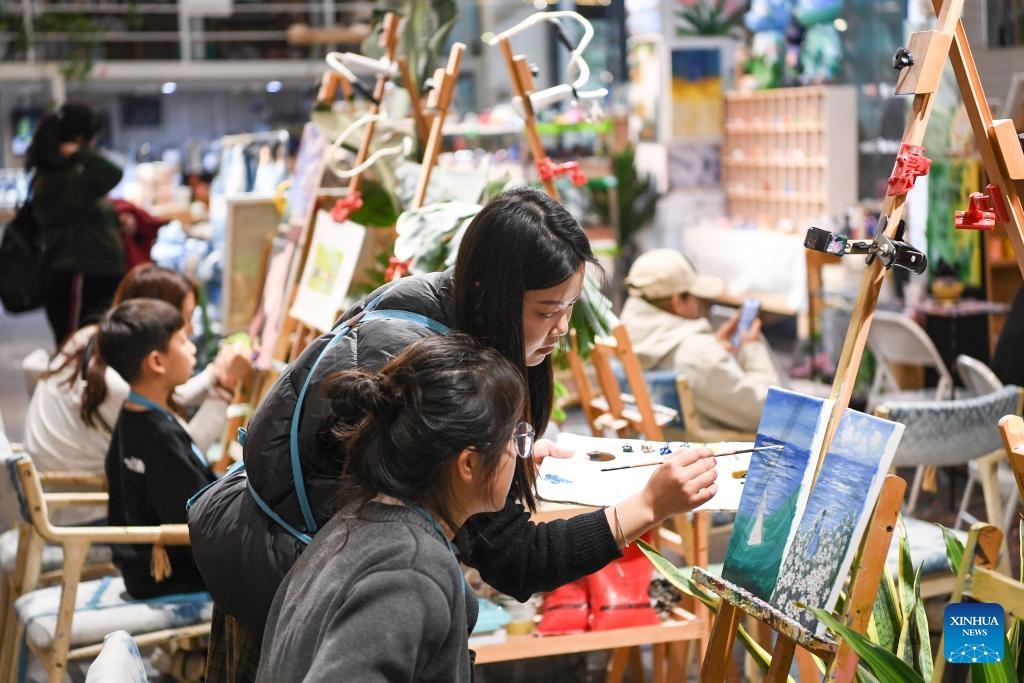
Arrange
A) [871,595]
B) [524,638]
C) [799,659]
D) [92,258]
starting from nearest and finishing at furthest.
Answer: [871,595] < [799,659] < [524,638] < [92,258]

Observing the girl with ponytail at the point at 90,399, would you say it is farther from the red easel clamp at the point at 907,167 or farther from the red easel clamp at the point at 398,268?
the red easel clamp at the point at 907,167

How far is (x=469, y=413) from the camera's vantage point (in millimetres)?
1511

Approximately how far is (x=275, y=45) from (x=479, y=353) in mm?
14996

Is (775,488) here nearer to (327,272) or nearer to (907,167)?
(907,167)

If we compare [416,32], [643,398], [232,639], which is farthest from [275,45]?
[232,639]

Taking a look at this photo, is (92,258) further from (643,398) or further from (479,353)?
(479,353)

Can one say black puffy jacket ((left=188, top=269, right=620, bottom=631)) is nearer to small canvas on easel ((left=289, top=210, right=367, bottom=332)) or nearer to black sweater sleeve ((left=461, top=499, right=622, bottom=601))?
black sweater sleeve ((left=461, top=499, right=622, bottom=601))

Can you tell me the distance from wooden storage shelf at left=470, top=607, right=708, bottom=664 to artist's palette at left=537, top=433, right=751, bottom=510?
74 centimetres

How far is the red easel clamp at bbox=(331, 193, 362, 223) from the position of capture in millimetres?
3906

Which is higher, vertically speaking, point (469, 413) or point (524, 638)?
point (469, 413)

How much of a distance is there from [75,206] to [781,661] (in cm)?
431

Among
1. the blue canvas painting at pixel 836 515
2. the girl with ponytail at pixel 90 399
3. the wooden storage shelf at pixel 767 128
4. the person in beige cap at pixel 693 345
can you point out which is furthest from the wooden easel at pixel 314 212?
the wooden storage shelf at pixel 767 128

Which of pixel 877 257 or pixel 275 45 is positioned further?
pixel 275 45

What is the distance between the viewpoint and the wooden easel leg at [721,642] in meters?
2.07
